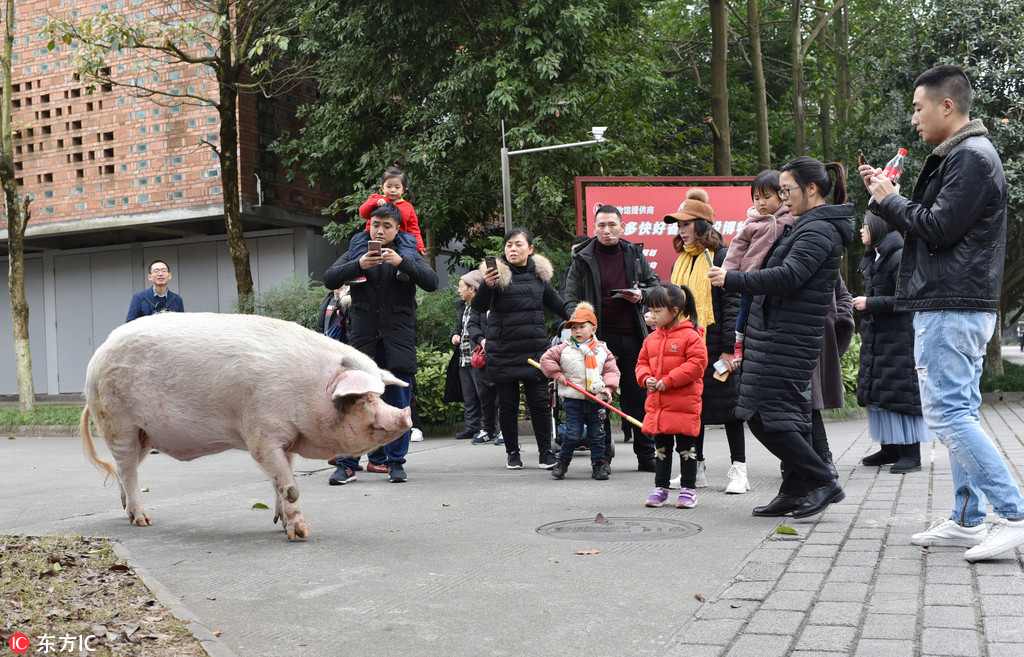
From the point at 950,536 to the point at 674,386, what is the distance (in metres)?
1.99

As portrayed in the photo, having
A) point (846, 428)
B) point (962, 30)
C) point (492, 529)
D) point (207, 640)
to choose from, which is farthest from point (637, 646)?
point (962, 30)

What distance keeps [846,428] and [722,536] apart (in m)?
7.26

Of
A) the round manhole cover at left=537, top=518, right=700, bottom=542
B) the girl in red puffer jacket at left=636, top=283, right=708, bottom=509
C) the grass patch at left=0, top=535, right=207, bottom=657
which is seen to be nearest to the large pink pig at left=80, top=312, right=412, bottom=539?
the grass patch at left=0, top=535, right=207, bottom=657

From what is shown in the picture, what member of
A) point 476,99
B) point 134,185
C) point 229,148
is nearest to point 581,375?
point 229,148

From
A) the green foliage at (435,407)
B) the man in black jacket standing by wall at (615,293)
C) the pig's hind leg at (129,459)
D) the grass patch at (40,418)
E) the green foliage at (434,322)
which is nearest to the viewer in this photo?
the pig's hind leg at (129,459)

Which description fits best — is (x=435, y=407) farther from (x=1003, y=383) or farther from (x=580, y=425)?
(x=1003, y=383)

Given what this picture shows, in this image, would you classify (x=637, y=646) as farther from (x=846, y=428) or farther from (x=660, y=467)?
(x=846, y=428)

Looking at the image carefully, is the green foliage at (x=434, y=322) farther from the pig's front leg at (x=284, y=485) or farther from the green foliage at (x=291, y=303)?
the pig's front leg at (x=284, y=485)

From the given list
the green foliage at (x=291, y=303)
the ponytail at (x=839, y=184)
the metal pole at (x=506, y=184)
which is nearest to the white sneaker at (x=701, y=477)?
the ponytail at (x=839, y=184)

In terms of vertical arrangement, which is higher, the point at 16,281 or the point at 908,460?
the point at 16,281

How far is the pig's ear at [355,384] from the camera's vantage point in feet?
17.0

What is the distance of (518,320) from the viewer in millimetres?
8102

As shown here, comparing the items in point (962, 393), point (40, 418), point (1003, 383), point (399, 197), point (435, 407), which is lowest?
point (1003, 383)

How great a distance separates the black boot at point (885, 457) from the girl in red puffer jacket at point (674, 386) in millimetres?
2337
